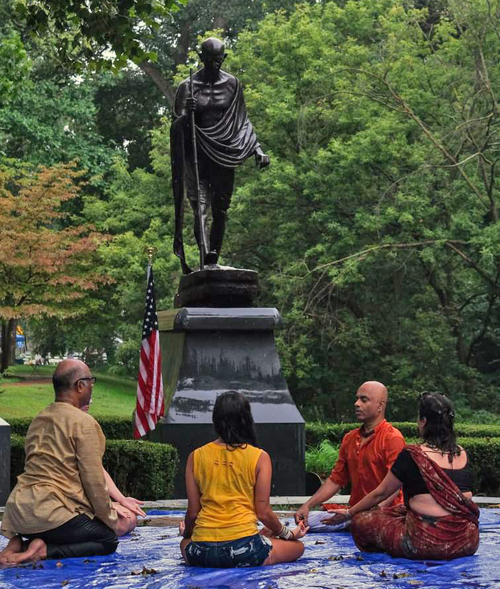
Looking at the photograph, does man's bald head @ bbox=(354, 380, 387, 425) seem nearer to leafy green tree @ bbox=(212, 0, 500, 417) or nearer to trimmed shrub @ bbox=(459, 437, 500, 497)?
trimmed shrub @ bbox=(459, 437, 500, 497)

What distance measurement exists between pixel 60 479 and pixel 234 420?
47.3 inches

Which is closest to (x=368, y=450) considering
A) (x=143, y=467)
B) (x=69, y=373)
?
(x=69, y=373)

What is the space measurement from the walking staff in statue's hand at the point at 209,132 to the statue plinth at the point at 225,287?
482 mm

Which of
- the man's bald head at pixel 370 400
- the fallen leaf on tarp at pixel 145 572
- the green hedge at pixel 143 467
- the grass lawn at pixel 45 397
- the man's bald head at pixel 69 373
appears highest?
the grass lawn at pixel 45 397

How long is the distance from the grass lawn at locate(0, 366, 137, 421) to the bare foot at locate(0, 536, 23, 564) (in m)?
18.2

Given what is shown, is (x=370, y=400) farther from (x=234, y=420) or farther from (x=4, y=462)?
(x=4, y=462)

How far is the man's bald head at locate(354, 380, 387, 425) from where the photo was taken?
7098 mm

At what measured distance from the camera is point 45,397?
30.2m

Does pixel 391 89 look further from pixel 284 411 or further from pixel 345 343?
pixel 284 411

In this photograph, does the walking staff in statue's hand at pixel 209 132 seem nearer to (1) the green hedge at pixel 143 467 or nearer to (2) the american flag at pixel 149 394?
(2) the american flag at pixel 149 394

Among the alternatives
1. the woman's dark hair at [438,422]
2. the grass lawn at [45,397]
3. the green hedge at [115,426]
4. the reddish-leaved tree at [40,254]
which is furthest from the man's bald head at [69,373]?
the reddish-leaved tree at [40,254]

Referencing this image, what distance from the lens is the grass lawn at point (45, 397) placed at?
27.6 m

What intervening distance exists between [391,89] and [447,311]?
5.20 m

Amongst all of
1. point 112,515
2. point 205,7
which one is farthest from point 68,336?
point 112,515
